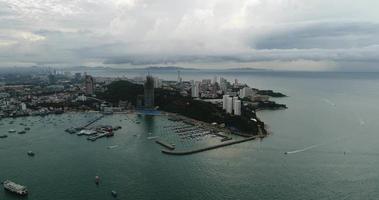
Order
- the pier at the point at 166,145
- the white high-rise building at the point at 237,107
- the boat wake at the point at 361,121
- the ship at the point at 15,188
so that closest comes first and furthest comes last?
the ship at the point at 15,188, the pier at the point at 166,145, the boat wake at the point at 361,121, the white high-rise building at the point at 237,107

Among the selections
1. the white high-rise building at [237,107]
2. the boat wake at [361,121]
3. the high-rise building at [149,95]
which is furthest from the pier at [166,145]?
the boat wake at [361,121]

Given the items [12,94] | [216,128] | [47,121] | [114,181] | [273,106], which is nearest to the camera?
[114,181]

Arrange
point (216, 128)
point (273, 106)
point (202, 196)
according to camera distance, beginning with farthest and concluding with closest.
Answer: point (273, 106) < point (216, 128) < point (202, 196)

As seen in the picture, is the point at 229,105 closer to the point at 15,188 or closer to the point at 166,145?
the point at 166,145

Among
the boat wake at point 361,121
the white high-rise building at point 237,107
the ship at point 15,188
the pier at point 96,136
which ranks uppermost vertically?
the white high-rise building at point 237,107

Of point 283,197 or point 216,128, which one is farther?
point 216,128

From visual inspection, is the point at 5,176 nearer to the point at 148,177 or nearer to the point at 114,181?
the point at 114,181

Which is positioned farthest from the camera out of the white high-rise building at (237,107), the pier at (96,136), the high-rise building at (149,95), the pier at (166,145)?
the high-rise building at (149,95)

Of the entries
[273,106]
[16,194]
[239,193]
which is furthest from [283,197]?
[273,106]

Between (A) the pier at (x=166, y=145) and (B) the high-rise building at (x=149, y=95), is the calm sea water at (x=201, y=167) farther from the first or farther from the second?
(B) the high-rise building at (x=149, y=95)
